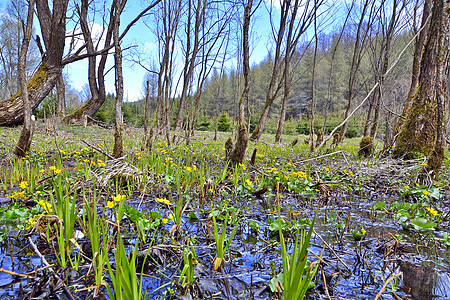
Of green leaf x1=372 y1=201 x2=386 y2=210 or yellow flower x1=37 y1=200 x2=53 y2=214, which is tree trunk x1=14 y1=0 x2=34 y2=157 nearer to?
yellow flower x1=37 y1=200 x2=53 y2=214

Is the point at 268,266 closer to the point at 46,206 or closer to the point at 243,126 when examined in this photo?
the point at 46,206


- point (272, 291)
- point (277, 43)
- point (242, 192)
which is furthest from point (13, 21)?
point (272, 291)

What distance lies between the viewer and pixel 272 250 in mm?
1719

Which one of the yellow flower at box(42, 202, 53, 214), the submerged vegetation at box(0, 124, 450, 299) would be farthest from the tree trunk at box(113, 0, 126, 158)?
the yellow flower at box(42, 202, 53, 214)

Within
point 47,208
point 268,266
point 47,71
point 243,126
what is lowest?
point 268,266

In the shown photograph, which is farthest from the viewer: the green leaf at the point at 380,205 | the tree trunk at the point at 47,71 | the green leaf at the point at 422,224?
the tree trunk at the point at 47,71

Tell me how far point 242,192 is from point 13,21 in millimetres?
27923

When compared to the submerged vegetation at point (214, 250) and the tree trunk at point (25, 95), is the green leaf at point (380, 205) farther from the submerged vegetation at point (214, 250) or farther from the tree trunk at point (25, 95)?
the tree trunk at point (25, 95)

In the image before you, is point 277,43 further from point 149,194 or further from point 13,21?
point 13,21

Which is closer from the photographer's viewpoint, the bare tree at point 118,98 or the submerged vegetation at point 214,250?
the submerged vegetation at point 214,250

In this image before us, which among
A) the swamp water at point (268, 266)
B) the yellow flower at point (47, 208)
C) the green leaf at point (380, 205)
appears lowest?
the swamp water at point (268, 266)

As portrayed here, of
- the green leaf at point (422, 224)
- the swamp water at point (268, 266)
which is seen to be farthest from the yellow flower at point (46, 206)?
the green leaf at point (422, 224)

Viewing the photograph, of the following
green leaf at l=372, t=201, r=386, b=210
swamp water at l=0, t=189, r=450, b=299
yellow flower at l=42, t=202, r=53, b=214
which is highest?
yellow flower at l=42, t=202, r=53, b=214

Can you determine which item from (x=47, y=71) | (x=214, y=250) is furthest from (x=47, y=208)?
(x=47, y=71)
